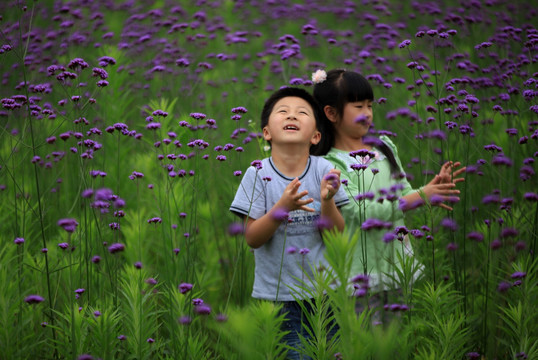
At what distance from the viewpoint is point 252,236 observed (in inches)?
103

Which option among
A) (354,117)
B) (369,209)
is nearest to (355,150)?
(354,117)

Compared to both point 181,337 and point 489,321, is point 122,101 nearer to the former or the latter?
point 181,337

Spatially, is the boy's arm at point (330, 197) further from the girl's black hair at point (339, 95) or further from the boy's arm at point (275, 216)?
the girl's black hair at point (339, 95)

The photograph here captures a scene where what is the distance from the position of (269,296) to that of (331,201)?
0.59 m

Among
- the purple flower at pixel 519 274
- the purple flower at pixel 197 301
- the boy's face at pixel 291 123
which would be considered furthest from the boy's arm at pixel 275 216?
the purple flower at pixel 519 274

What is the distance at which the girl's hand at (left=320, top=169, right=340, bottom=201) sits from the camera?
90.7 inches

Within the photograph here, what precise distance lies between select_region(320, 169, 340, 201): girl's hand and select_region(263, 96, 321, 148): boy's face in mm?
345

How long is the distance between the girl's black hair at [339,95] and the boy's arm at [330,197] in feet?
1.97

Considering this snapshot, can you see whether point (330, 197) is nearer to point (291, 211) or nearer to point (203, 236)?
point (291, 211)

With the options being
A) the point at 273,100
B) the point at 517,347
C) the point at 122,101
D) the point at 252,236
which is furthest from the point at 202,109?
the point at 517,347

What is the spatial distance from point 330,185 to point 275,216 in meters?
0.29

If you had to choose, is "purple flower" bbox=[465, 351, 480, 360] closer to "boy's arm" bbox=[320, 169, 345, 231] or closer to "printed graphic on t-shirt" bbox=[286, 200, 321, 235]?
"boy's arm" bbox=[320, 169, 345, 231]

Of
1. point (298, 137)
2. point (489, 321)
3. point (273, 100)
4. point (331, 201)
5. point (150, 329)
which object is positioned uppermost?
point (273, 100)

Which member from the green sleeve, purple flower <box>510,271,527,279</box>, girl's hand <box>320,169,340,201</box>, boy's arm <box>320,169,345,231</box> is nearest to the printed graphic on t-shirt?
boy's arm <box>320,169,345,231</box>
